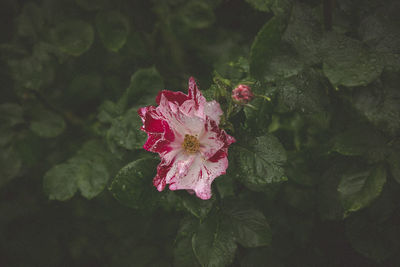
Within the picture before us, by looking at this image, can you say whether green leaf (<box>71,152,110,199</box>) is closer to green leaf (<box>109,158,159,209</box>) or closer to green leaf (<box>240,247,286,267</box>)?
green leaf (<box>109,158,159,209</box>)

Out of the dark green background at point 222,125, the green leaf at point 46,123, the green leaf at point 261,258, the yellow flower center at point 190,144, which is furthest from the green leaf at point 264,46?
the green leaf at point 46,123

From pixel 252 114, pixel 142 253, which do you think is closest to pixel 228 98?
pixel 252 114

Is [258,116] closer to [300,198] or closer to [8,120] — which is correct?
[300,198]

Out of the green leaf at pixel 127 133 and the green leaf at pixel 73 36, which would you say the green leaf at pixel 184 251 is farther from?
the green leaf at pixel 73 36

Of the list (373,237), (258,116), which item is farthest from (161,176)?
(373,237)

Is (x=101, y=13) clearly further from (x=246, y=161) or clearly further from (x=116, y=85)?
(x=246, y=161)

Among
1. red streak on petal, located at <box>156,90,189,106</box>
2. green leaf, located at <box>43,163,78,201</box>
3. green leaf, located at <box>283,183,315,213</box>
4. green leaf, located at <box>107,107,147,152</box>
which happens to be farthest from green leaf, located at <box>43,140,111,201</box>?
green leaf, located at <box>283,183,315,213</box>

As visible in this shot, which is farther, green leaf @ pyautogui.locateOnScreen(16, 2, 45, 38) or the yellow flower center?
green leaf @ pyautogui.locateOnScreen(16, 2, 45, 38)
